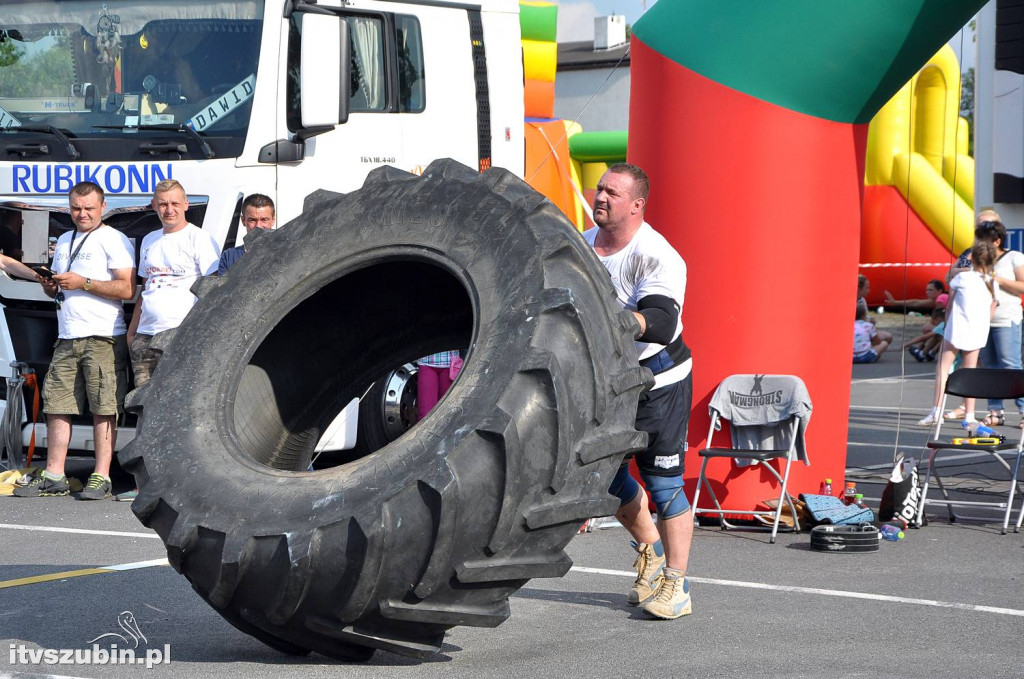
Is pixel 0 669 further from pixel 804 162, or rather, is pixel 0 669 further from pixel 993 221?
pixel 993 221

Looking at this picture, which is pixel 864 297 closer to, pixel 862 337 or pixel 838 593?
pixel 862 337

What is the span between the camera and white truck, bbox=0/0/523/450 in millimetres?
8328

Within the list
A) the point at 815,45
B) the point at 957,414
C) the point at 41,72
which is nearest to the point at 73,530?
the point at 41,72

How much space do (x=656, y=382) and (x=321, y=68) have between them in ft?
12.8

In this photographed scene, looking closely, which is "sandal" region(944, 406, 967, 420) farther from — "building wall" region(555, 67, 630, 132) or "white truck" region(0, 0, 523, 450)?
"building wall" region(555, 67, 630, 132)

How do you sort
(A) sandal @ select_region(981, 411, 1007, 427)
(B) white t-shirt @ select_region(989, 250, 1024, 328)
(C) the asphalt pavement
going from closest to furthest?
(C) the asphalt pavement, (B) white t-shirt @ select_region(989, 250, 1024, 328), (A) sandal @ select_region(981, 411, 1007, 427)

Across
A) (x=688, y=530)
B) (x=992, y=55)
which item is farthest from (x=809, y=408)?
(x=992, y=55)

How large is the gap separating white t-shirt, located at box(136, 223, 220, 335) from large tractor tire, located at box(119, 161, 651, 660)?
304 cm

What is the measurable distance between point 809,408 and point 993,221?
5.37m

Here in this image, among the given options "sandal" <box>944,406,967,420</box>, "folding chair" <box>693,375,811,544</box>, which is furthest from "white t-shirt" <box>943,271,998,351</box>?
"folding chair" <box>693,375,811,544</box>

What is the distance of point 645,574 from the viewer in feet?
18.6

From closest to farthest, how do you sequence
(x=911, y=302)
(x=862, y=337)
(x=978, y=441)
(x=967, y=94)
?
1. (x=978, y=441)
2. (x=862, y=337)
3. (x=911, y=302)
4. (x=967, y=94)

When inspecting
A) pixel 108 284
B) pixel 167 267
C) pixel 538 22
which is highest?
pixel 538 22

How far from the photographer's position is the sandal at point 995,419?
1276cm
